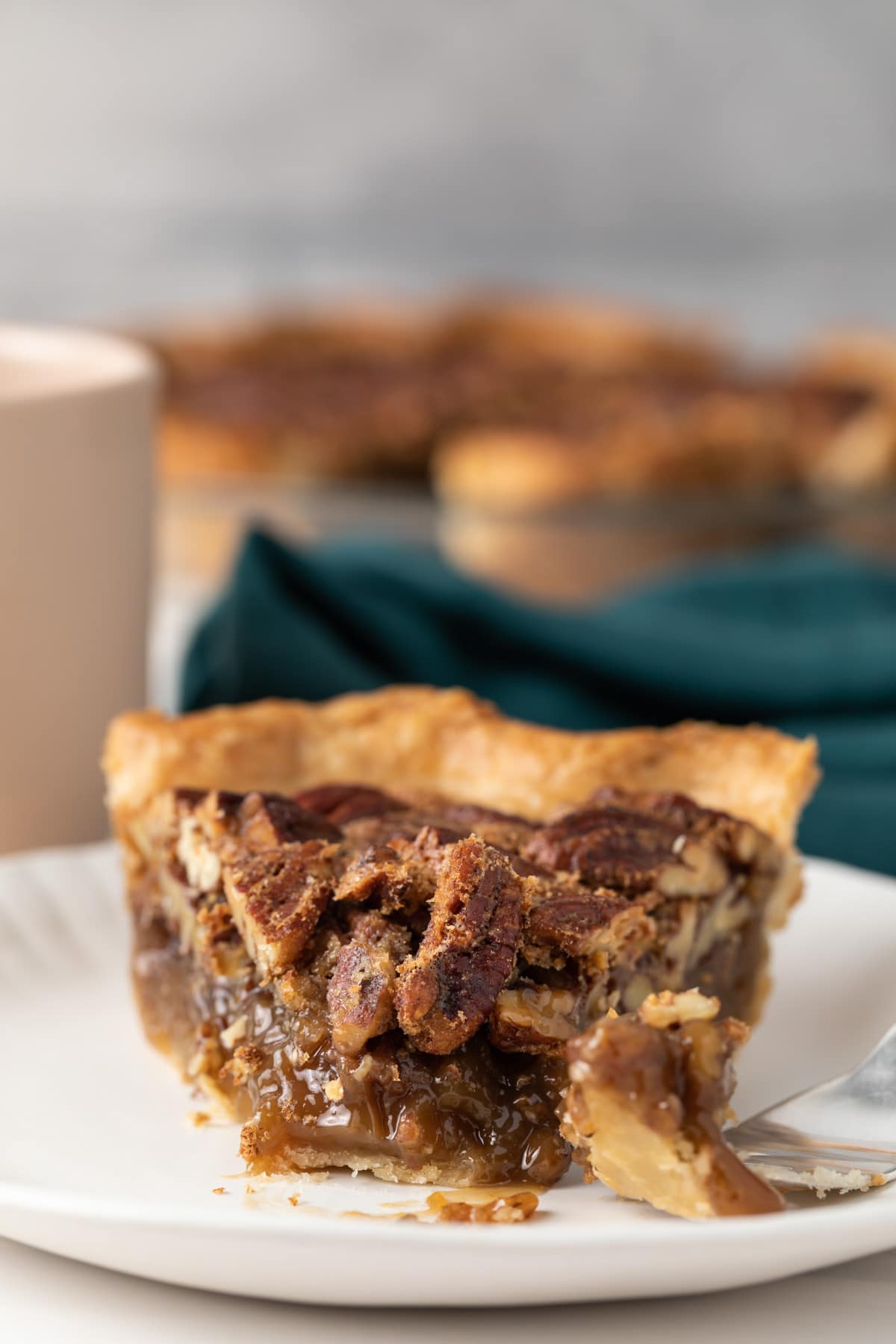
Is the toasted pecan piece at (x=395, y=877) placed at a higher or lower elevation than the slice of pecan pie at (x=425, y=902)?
higher

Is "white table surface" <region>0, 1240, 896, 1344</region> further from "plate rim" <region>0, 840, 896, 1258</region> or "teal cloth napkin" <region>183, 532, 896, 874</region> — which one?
"teal cloth napkin" <region>183, 532, 896, 874</region>

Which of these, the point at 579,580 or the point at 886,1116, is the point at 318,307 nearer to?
the point at 579,580

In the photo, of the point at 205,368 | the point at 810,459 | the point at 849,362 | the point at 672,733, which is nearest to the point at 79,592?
the point at 672,733

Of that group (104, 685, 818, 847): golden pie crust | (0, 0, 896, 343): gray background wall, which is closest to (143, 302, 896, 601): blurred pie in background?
(104, 685, 818, 847): golden pie crust

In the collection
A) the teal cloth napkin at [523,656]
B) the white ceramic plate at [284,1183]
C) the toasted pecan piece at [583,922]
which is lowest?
the teal cloth napkin at [523,656]

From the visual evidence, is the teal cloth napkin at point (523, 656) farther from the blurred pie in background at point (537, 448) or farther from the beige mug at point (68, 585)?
the blurred pie in background at point (537, 448)

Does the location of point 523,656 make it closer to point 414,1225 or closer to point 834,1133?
point 834,1133

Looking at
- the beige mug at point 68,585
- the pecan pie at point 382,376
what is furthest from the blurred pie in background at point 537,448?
the beige mug at point 68,585
